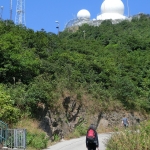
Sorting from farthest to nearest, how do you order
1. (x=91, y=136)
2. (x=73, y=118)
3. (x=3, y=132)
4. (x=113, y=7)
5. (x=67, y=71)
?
(x=113, y=7)
(x=67, y=71)
(x=73, y=118)
(x=3, y=132)
(x=91, y=136)

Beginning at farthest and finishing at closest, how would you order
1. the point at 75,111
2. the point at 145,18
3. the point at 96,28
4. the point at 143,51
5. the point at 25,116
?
the point at 145,18 → the point at 96,28 → the point at 143,51 → the point at 75,111 → the point at 25,116

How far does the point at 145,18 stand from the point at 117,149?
47839mm

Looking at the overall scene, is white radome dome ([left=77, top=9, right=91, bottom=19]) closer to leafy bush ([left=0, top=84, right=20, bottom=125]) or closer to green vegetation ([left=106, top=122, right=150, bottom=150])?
leafy bush ([left=0, top=84, right=20, bottom=125])

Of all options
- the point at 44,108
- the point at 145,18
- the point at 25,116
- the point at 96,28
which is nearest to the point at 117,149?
the point at 25,116

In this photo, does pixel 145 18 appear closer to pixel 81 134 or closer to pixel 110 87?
pixel 110 87

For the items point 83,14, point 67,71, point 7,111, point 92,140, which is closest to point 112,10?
point 83,14

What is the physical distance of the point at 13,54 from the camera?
73.3 feet

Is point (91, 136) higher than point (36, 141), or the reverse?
point (91, 136)

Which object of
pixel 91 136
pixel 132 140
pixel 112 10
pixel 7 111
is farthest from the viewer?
pixel 112 10

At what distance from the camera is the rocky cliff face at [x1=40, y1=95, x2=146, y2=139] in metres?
21.9

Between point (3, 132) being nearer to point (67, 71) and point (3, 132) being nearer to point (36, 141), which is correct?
point (36, 141)

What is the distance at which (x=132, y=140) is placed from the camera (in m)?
13.2

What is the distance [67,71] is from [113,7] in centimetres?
4406

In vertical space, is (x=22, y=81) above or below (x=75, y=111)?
above
